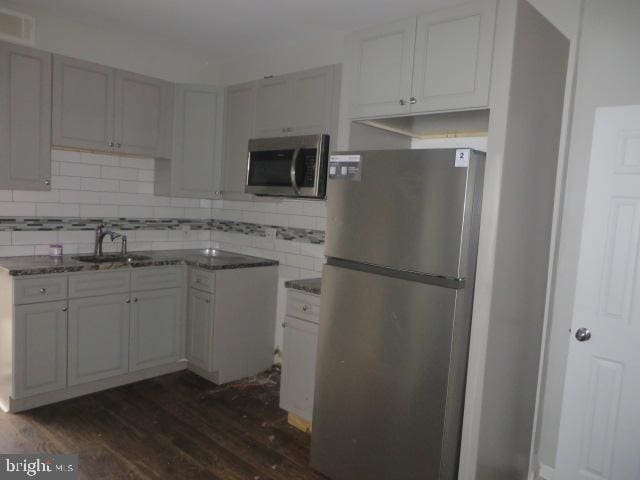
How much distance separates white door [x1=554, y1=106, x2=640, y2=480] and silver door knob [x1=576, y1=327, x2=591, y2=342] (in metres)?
0.02

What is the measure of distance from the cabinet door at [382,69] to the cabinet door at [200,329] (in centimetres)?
185

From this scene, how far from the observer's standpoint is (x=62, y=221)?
140 inches

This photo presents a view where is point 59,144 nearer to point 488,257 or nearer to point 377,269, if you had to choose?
point 377,269

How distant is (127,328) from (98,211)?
97 cm

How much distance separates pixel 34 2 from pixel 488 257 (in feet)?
10.7

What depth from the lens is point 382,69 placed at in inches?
96.4

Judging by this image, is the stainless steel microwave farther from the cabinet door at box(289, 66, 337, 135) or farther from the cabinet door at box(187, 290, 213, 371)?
the cabinet door at box(187, 290, 213, 371)

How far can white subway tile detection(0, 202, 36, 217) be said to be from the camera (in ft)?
10.8

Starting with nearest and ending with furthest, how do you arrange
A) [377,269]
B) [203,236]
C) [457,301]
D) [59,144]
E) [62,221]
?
[457,301] < [377,269] < [59,144] < [62,221] < [203,236]

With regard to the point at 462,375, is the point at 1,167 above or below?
above

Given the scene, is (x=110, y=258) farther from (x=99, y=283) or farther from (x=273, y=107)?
(x=273, y=107)

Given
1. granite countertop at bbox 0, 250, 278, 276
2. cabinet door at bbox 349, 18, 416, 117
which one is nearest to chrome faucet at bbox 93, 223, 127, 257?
granite countertop at bbox 0, 250, 278, 276

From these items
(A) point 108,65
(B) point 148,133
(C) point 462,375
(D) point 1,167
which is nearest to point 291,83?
(B) point 148,133

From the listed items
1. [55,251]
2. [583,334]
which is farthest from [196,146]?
[583,334]
